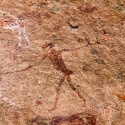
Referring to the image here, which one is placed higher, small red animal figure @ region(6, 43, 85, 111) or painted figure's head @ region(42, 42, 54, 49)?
painted figure's head @ region(42, 42, 54, 49)

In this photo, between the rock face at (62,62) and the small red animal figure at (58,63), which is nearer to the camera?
the rock face at (62,62)

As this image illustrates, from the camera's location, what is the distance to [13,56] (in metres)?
5.50

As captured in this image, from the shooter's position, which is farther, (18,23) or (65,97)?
(18,23)

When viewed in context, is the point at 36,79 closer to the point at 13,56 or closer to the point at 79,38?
the point at 13,56

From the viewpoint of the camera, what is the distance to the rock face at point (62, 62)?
504cm

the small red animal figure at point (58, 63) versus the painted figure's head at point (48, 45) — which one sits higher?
the painted figure's head at point (48, 45)

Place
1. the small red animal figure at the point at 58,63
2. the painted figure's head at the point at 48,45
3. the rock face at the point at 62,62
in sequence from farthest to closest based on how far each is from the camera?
1. the painted figure's head at the point at 48,45
2. the small red animal figure at the point at 58,63
3. the rock face at the point at 62,62

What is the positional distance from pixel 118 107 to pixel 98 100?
346 mm

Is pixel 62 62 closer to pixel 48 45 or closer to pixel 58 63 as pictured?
pixel 58 63

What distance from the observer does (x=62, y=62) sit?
18.0 ft

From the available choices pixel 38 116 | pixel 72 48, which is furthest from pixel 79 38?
pixel 38 116

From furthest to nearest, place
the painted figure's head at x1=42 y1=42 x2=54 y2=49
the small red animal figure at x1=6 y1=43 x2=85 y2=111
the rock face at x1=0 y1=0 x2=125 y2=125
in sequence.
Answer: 1. the painted figure's head at x1=42 y1=42 x2=54 y2=49
2. the small red animal figure at x1=6 y1=43 x2=85 y2=111
3. the rock face at x1=0 y1=0 x2=125 y2=125

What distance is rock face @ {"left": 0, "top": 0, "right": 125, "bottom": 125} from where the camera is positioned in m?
5.04

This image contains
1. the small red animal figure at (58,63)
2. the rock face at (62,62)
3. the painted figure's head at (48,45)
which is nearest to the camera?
the rock face at (62,62)
